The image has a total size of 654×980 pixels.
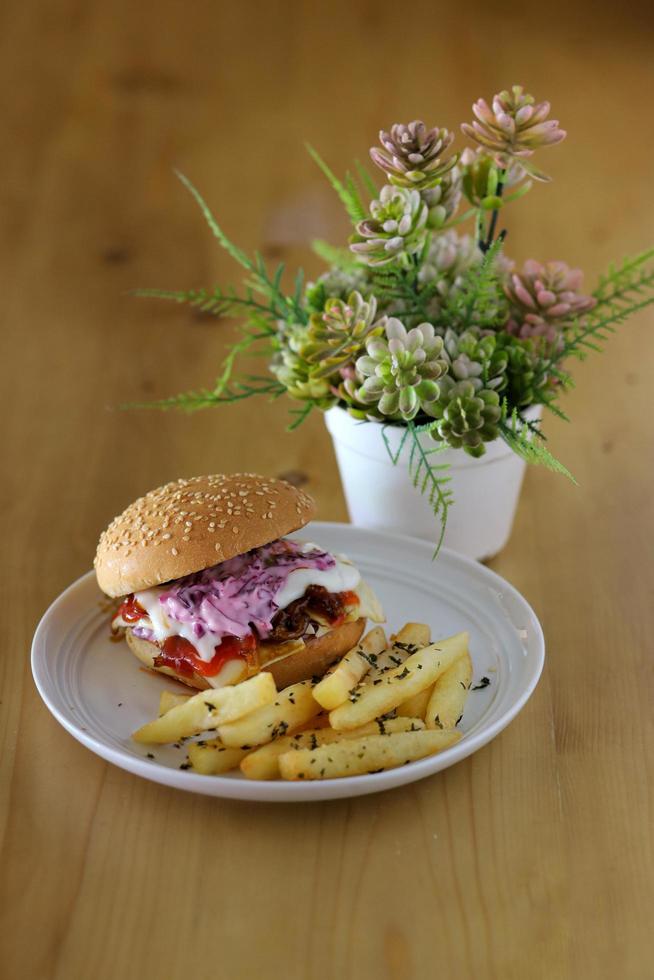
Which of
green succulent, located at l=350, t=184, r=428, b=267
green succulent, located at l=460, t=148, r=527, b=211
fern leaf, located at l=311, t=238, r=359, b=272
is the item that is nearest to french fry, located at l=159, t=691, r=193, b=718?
green succulent, located at l=350, t=184, r=428, b=267

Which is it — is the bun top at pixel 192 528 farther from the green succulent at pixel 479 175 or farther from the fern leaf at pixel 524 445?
the green succulent at pixel 479 175

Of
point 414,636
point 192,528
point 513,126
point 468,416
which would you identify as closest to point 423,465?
point 468,416

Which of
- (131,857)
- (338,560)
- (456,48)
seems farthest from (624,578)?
(456,48)

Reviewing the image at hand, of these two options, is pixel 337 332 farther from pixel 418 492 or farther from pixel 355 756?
pixel 355 756

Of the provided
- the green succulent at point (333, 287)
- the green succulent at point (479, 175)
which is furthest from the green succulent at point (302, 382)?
the green succulent at point (479, 175)

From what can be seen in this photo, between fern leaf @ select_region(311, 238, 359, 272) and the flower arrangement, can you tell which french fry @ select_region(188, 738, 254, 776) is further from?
fern leaf @ select_region(311, 238, 359, 272)

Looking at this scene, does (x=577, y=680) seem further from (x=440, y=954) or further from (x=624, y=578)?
(x=440, y=954)

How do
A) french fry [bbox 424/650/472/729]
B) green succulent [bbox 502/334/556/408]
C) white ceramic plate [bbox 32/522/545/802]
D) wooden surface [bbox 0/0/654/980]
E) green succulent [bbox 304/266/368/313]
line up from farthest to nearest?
1. green succulent [bbox 304/266/368/313]
2. green succulent [bbox 502/334/556/408]
3. french fry [bbox 424/650/472/729]
4. white ceramic plate [bbox 32/522/545/802]
5. wooden surface [bbox 0/0/654/980]
